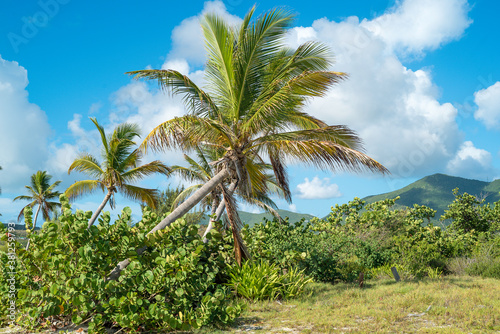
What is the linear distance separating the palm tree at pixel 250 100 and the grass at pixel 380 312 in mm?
2003

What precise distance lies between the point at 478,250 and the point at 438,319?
9.28 m

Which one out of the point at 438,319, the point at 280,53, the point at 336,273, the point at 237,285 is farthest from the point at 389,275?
the point at 280,53

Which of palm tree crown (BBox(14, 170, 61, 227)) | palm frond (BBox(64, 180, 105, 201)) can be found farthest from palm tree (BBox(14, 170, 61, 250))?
palm frond (BBox(64, 180, 105, 201))

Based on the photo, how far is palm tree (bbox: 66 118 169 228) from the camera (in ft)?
59.1

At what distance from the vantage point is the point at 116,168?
722 inches

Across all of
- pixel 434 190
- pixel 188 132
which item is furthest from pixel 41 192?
pixel 434 190

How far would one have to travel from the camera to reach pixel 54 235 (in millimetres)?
5777

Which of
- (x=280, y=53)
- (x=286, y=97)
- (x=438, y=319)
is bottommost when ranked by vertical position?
(x=438, y=319)

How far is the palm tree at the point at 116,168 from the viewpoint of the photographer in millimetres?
18000

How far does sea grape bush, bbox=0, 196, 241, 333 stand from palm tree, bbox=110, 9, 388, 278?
2649mm

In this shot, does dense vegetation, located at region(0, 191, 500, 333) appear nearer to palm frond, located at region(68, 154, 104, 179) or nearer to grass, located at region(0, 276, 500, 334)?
grass, located at region(0, 276, 500, 334)

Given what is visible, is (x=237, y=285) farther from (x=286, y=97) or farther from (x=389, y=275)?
(x=389, y=275)

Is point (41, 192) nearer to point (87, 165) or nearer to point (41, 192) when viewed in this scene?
point (41, 192)

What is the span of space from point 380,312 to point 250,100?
6292 mm
